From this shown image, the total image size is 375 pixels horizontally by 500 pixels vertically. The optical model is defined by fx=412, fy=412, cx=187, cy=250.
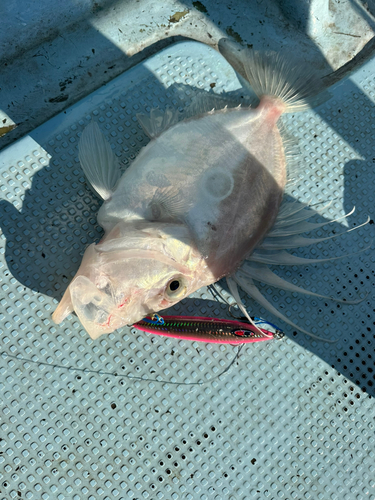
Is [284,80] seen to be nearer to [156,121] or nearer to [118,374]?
[156,121]

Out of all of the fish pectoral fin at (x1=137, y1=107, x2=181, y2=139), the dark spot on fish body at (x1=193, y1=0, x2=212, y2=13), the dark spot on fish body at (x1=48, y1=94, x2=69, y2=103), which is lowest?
the fish pectoral fin at (x1=137, y1=107, x2=181, y2=139)

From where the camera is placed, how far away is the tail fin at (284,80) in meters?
2.78

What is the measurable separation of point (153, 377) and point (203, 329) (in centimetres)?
44

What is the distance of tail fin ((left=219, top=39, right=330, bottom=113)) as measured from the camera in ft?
9.11

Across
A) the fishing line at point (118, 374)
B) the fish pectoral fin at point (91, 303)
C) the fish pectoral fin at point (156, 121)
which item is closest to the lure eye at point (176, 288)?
the fish pectoral fin at point (91, 303)

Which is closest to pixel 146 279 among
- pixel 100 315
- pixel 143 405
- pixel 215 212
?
pixel 100 315

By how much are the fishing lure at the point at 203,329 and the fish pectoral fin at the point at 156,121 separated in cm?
119

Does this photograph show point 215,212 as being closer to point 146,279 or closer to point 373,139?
point 146,279

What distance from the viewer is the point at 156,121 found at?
2.73 meters

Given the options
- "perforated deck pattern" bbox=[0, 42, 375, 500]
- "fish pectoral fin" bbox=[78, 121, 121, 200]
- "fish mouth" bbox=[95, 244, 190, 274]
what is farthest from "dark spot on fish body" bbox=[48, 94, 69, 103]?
"fish mouth" bbox=[95, 244, 190, 274]

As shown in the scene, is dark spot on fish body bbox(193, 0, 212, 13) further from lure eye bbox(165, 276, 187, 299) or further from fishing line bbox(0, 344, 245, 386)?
fishing line bbox(0, 344, 245, 386)

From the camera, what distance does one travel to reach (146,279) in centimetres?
213

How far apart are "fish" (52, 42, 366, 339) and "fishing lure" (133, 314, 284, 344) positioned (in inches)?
8.6

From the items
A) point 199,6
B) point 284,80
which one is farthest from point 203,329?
point 199,6
